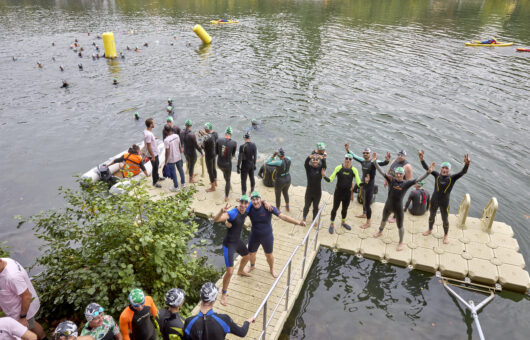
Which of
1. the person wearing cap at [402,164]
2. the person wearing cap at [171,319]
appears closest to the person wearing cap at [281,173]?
the person wearing cap at [402,164]

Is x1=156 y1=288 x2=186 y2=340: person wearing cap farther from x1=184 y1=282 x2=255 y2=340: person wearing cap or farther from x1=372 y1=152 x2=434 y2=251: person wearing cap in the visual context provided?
x1=372 y1=152 x2=434 y2=251: person wearing cap

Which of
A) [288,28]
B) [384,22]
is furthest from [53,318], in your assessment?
[384,22]

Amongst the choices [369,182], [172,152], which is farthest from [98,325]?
[369,182]

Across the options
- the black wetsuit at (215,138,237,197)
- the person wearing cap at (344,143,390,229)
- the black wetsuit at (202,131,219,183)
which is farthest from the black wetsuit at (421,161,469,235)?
the black wetsuit at (202,131,219,183)

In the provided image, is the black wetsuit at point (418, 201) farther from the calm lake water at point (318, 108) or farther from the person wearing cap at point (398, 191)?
the calm lake water at point (318, 108)

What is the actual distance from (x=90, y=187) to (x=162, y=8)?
2287 inches

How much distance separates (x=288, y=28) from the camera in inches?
1670

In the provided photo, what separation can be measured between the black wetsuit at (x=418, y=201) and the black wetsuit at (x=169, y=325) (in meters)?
8.14

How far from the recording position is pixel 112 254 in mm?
5875

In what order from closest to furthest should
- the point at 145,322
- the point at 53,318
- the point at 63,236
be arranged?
1. the point at 145,322
2. the point at 63,236
3. the point at 53,318

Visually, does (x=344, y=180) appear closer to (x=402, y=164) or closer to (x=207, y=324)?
(x=402, y=164)

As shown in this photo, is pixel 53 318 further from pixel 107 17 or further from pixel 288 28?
pixel 107 17

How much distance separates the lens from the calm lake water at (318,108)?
868cm

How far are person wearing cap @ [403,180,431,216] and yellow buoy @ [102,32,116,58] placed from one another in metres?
28.9
